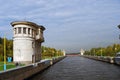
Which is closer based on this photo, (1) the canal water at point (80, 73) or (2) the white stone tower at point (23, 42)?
(1) the canal water at point (80, 73)

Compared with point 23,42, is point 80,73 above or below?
below

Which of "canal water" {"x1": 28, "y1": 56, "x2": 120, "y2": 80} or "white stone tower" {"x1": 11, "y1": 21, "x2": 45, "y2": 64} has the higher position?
"white stone tower" {"x1": 11, "y1": 21, "x2": 45, "y2": 64}

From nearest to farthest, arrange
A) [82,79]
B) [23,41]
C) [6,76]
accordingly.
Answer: [6,76], [82,79], [23,41]

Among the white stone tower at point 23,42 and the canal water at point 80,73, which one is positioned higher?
the white stone tower at point 23,42

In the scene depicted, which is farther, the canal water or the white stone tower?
the white stone tower

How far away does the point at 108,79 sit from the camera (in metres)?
34.3

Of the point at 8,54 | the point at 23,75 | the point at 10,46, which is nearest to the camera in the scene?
the point at 23,75

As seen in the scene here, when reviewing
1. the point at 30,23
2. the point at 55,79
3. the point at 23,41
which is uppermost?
the point at 30,23

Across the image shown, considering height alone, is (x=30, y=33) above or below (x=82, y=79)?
above

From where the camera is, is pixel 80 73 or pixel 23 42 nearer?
pixel 80 73

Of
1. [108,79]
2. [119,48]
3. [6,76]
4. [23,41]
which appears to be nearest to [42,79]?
[108,79]

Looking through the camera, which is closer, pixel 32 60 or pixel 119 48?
pixel 32 60

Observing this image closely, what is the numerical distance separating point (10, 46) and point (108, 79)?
5599 centimetres

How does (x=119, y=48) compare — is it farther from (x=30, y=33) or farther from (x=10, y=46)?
(x=30, y=33)
